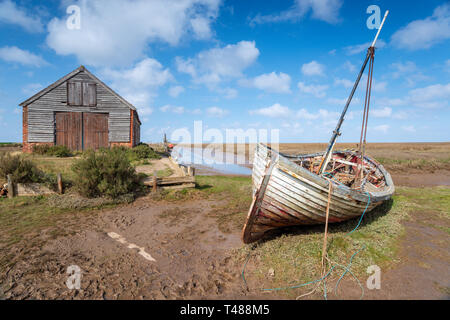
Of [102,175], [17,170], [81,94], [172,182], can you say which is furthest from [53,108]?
[172,182]

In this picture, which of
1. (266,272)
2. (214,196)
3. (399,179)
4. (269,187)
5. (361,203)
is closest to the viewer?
(266,272)

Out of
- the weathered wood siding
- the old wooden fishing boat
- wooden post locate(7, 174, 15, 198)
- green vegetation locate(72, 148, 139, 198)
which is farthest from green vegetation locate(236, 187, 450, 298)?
the weathered wood siding

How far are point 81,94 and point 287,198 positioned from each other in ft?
63.7

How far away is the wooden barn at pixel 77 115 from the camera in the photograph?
57.9ft

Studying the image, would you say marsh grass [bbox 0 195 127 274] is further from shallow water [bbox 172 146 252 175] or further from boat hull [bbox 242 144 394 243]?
shallow water [bbox 172 146 252 175]

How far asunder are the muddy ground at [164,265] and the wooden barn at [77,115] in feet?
43.3

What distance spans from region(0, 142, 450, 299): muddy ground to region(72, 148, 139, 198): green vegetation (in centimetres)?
157

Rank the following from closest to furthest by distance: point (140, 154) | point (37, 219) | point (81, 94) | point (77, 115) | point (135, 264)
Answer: point (135, 264) → point (37, 219) → point (81, 94) → point (77, 115) → point (140, 154)

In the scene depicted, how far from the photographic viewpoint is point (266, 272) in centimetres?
479

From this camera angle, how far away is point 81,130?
18.5 m

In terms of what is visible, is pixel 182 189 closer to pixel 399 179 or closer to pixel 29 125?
pixel 29 125

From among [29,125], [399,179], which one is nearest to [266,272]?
[399,179]

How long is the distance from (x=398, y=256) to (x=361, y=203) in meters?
1.47

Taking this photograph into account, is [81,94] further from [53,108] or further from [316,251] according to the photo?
[316,251]
